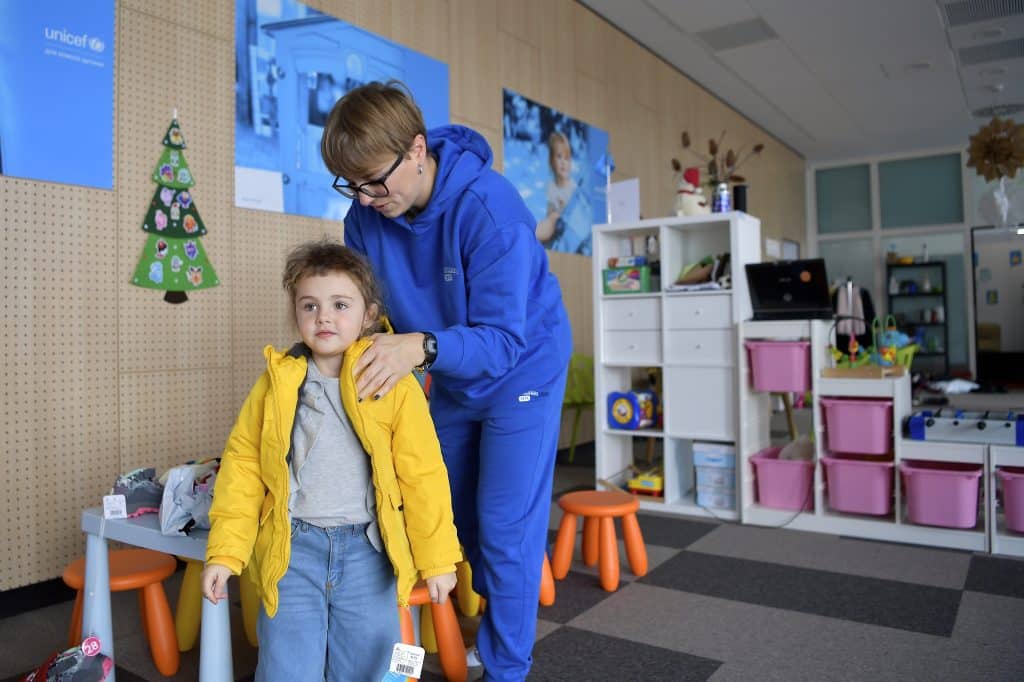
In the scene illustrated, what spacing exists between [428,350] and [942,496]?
2620 mm

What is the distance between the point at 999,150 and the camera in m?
4.47

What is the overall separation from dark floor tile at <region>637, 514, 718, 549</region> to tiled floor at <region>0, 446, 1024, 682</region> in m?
0.13

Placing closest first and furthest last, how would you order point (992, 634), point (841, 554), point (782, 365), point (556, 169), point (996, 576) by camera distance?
1. point (992, 634)
2. point (996, 576)
3. point (841, 554)
4. point (782, 365)
5. point (556, 169)

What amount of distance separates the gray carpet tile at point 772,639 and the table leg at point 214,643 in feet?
3.52

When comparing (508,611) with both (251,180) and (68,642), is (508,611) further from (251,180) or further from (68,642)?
(251,180)

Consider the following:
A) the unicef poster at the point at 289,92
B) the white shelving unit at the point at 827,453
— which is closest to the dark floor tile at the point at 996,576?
the white shelving unit at the point at 827,453

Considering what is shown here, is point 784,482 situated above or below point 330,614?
below

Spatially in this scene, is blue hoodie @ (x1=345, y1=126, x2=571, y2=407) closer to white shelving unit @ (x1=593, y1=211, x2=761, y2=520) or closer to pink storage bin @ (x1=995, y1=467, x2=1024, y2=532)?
white shelving unit @ (x1=593, y1=211, x2=761, y2=520)

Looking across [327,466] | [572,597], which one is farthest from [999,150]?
[327,466]

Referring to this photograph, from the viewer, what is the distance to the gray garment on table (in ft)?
4.73

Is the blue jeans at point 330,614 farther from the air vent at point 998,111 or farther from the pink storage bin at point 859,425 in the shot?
the air vent at point 998,111

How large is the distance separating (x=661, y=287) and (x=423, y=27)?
1.89 meters

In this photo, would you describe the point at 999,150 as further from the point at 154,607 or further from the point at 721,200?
the point at 154,607

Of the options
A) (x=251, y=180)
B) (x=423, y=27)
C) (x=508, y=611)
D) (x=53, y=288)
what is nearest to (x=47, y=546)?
(x=53, y=288)
